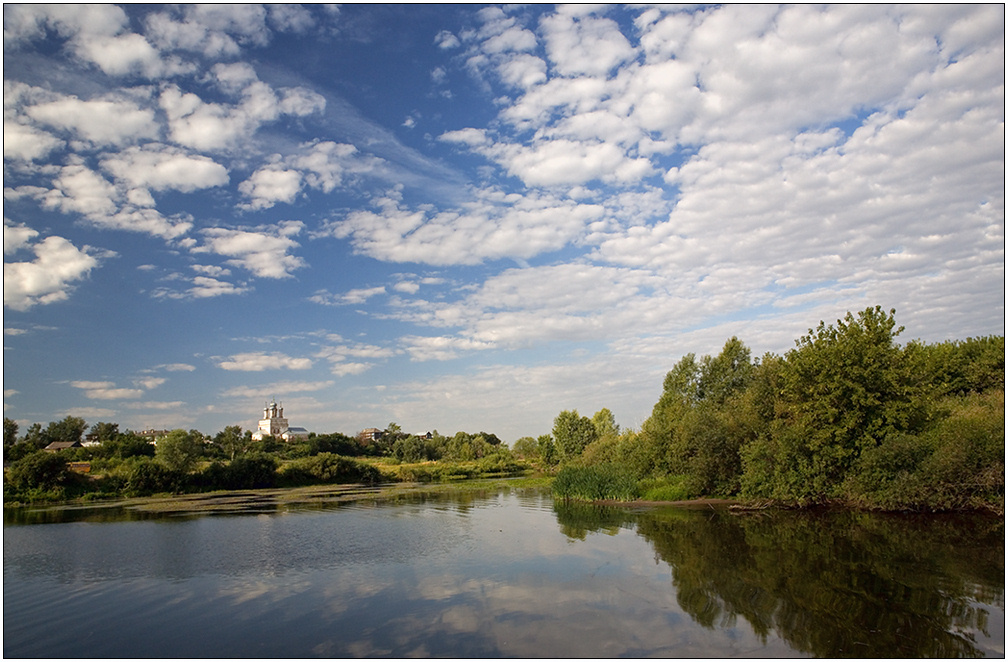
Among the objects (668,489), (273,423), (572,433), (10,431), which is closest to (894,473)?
(668,489)

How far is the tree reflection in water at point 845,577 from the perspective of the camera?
35.9ft

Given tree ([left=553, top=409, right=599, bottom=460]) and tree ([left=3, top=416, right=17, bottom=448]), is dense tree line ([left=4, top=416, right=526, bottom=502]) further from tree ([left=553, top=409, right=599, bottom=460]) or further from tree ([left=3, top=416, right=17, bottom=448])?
tree ([left=553, top=409, right=599, bottom=460])

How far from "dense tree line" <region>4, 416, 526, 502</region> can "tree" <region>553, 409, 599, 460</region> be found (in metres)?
10.8

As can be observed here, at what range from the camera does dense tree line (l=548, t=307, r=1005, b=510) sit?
22609 millimetres

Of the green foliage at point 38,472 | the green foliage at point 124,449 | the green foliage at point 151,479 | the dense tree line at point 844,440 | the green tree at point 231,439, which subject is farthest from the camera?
the green tree at point 231,439

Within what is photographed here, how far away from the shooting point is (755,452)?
93.7 ft

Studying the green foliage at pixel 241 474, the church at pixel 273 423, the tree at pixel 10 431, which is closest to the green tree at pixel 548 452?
the green foliage at pixel 241 474

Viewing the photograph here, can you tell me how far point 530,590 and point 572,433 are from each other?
60.0m

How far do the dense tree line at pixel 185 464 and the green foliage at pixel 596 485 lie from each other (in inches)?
1345

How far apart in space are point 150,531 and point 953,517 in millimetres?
37068

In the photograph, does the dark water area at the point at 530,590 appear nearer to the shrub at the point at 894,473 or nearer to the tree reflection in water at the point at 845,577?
the tree reflection in water at the point at 845,577

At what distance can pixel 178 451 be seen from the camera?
57344mm

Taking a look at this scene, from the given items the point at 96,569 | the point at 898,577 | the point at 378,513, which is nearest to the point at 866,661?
the point at 898,577

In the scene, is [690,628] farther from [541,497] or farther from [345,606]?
[541,497]
